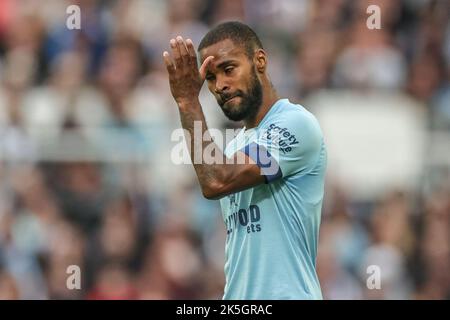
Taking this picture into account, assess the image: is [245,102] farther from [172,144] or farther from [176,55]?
[172,144]

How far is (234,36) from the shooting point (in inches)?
224

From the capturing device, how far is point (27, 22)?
1245 centimetres

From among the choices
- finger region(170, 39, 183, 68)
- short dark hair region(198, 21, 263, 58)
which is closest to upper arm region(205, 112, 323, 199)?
short dark hair region(198, 21, 263, 58)

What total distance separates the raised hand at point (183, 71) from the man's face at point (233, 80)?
246 millimetres

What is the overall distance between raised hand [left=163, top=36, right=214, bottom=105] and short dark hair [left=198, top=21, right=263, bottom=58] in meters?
0.36

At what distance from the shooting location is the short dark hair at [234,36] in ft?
18.7

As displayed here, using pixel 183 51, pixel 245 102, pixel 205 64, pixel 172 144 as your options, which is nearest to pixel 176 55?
pixel 183 51

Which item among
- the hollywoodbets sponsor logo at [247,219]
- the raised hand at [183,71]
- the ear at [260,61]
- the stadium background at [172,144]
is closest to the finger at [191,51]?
the raised hand at [183,71]

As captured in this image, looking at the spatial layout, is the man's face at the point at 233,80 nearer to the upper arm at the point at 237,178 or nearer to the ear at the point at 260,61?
the ear at the point at 260,61

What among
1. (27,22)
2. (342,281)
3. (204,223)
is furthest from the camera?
(27,22)

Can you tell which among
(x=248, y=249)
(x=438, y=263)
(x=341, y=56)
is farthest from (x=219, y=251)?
(x=248, y=249)

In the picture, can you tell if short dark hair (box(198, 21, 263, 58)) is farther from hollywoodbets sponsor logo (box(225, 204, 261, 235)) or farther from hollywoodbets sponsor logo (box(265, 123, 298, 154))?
hollywoodbets sponsor logo (box(225, 204, 261, 235))

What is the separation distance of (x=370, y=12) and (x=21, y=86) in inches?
149

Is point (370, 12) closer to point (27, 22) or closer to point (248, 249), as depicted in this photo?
point (27, 22)
